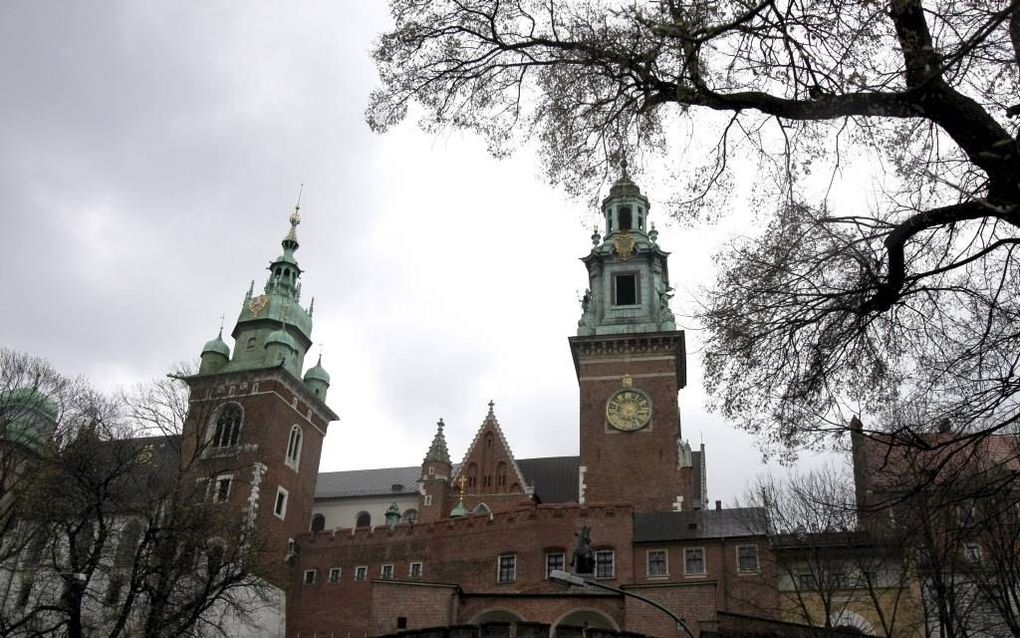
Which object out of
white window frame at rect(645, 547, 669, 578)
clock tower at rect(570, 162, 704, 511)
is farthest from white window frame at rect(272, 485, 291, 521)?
white window frame at rect(645, 547, 669, 578)

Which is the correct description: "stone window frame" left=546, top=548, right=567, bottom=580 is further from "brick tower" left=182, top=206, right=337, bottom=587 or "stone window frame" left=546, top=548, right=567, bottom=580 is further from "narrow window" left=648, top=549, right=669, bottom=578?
"brick tower" left=182, top=206, right=337, bottom=587

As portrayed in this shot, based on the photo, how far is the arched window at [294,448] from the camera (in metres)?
58.3

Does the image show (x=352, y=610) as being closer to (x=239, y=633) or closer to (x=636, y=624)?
(x=239, y=633)

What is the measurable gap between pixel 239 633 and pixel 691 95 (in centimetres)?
4298

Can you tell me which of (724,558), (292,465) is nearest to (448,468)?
(292,465)

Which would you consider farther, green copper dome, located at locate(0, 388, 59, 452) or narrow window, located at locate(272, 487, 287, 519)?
narrow window, located at locate(272, 487, 287, 519)

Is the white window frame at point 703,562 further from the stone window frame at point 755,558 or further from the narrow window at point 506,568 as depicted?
the narrow window at point 506,568

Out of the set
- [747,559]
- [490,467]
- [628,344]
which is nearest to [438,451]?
[490,467]

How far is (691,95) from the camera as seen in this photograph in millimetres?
9805

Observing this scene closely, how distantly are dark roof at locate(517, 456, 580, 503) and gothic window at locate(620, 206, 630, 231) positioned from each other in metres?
14.2

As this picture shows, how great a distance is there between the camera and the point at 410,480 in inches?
2724

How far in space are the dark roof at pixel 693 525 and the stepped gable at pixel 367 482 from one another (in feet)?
86.3

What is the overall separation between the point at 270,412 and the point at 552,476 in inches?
667

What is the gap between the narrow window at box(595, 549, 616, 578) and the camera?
4175 cm
